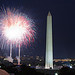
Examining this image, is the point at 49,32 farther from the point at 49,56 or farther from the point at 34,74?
the point at 34,74

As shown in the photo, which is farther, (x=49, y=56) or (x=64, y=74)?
(x=49, y=56)

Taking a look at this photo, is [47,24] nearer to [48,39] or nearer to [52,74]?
[48,39]

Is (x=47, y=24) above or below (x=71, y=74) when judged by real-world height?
above

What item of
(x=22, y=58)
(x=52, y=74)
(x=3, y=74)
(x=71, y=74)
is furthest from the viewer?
(x=22, y=58)

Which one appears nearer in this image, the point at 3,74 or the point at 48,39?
the point at 3,74

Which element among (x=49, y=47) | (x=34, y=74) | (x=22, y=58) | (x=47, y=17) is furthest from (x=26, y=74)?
(x=22, y=58)

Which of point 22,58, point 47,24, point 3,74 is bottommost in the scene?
point 22,58

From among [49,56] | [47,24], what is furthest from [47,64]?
[47,24]

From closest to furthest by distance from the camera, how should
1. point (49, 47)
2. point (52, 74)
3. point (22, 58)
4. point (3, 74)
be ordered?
point (3, 74) → point (52, 74) → point (49, 47) → point (22, 58)

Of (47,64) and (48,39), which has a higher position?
(48,39)
